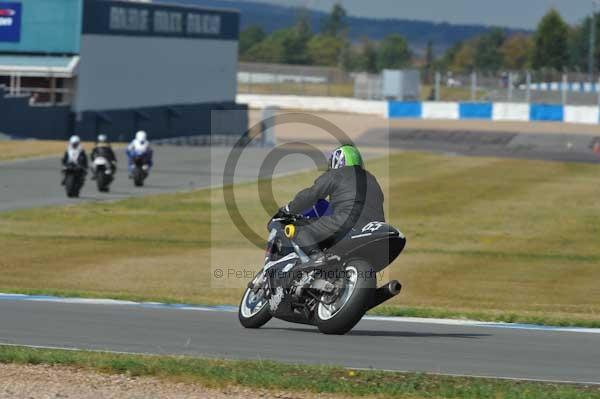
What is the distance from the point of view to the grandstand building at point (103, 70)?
171ft

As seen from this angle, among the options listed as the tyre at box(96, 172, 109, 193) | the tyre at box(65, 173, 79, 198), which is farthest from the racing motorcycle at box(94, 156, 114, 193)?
the tyre at box(65, 173, 79, 198)

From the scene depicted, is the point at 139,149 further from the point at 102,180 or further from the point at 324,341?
the point at 324,341

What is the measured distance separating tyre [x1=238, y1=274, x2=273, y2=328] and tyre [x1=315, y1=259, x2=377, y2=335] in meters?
0.70

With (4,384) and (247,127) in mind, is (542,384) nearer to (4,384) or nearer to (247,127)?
(4,384)

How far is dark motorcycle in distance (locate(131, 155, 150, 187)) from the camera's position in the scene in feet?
118

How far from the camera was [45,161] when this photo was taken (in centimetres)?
4328

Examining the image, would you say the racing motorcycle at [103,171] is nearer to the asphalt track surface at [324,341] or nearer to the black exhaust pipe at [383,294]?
the asphalt track surface at [324,341]

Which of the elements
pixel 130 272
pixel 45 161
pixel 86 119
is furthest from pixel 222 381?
pixel 86 119

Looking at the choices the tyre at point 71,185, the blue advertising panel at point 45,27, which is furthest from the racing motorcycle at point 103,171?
the blue advertising panel at point 45,27

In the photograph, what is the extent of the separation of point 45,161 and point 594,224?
69.8ft

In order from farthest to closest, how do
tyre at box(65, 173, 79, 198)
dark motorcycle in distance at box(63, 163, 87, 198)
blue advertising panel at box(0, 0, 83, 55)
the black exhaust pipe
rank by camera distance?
1. blue advertising panel at box(0, 0, 83, 55)
2. tyre at box(65, 173, 79, 198)
3. dark motorcycle in distance at box(63, 163, 87, 198)
4. the black exhaust pipe

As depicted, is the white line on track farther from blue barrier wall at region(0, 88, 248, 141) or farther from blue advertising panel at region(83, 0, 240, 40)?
blue advertising panel at region(83, 0, 240, 40)

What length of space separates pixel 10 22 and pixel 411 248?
34.4 meters

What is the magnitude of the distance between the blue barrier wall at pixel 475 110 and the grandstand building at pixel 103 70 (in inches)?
477
